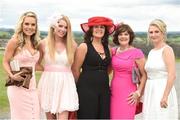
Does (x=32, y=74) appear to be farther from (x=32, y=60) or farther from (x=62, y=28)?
(x=62, y=28)

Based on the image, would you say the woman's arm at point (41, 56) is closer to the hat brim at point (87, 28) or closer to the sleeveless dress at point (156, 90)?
the hat brim at point (87, 28)

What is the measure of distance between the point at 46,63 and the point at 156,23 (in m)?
1.57

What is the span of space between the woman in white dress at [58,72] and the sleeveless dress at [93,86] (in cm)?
12

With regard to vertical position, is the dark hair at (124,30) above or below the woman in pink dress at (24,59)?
above

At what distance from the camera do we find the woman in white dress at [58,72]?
23.3 ft

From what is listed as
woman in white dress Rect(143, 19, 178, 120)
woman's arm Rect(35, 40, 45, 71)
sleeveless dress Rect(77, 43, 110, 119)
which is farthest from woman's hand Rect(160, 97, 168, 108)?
woman's arm Rect(35, 40, 45, 71)

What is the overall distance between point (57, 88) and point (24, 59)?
1.98ft

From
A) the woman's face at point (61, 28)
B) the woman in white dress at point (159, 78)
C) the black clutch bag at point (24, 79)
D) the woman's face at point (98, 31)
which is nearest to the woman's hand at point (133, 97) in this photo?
the woman in white dress at point (159, 78)

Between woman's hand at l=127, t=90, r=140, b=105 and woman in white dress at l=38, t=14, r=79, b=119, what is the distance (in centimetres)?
72

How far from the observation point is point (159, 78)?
706 cm

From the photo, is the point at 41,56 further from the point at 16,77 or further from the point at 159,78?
the point at 159,78

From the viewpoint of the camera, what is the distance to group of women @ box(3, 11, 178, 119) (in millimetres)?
7047

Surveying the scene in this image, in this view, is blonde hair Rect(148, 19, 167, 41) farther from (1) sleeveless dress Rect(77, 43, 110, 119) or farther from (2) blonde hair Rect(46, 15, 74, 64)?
(2) blonde hair Rect(46, 15, 74, 64)

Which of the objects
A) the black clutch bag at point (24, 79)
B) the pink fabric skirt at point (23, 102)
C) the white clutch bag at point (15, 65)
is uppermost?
the white clutch bag at point (15, 65)
